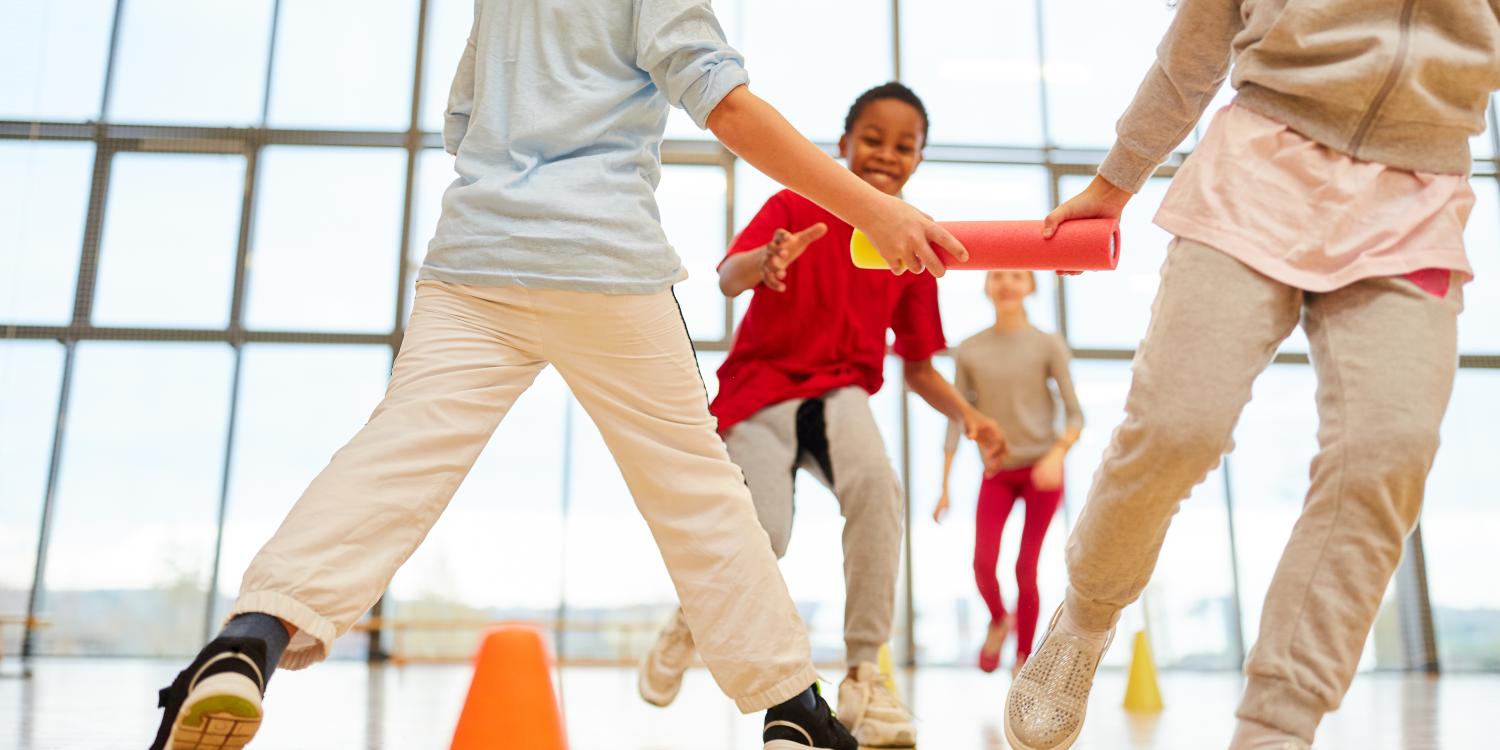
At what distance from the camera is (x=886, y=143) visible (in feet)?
8.08

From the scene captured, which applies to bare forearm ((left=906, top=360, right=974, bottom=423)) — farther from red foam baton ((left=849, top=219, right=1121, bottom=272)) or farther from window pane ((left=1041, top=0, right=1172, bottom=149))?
window pane ((left=1041, top=0, right=1172, bottom=149))

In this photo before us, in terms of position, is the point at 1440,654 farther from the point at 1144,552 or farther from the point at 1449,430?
the point at 1144,552

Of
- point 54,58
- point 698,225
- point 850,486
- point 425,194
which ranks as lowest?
point 850,486

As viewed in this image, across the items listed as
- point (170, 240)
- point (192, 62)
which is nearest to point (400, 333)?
point (170, 240)

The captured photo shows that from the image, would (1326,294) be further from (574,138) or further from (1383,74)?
(574,138)

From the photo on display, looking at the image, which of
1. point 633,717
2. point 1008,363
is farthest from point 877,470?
point 1008,363

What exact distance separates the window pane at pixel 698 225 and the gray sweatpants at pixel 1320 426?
537 cm

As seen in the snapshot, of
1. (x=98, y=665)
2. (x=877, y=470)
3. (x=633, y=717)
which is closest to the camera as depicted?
(x=877, y=470)

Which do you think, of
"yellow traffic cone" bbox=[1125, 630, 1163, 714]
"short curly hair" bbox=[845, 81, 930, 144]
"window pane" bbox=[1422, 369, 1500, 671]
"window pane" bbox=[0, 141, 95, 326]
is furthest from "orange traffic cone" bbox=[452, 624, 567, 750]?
"window pane" bbox=[1422, 369, 1500, 671]

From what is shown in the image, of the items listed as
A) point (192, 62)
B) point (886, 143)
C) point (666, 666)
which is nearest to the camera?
point (666, 666)

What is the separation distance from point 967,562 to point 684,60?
5373 millimetres

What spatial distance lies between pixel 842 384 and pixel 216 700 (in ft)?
4.62

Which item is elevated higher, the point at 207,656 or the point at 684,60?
the point at 684,60

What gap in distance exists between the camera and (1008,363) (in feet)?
13.4
